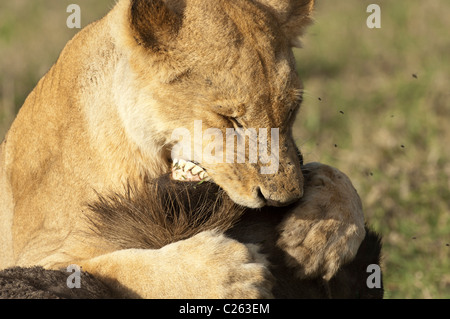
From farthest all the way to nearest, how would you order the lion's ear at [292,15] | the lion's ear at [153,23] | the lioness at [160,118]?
the lion's ear at [292,15], the lion's ear at [153,23], the lioness at [160,118]

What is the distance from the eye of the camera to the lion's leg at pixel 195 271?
88.2 inches

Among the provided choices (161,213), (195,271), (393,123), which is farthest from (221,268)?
(393,123)

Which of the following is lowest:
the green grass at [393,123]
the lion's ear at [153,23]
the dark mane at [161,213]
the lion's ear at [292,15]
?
the green grass at [393,123]

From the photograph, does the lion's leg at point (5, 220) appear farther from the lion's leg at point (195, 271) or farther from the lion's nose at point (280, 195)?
the lion's nose at point (280, 195)

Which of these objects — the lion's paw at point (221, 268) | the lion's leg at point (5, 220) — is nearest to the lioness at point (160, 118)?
the lion's paw at point (221, 268)

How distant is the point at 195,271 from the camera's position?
2.27 metres

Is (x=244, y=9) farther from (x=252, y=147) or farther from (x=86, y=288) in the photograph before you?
(x=86, y=288)

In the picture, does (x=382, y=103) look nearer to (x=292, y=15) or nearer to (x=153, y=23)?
(x=292, y=15)

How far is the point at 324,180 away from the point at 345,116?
3394 millimetres

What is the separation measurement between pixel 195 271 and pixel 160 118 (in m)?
0.68

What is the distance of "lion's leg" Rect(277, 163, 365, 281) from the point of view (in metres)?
2.50

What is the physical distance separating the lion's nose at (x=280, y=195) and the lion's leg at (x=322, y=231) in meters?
0.06

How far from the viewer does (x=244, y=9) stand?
275 centimetres
